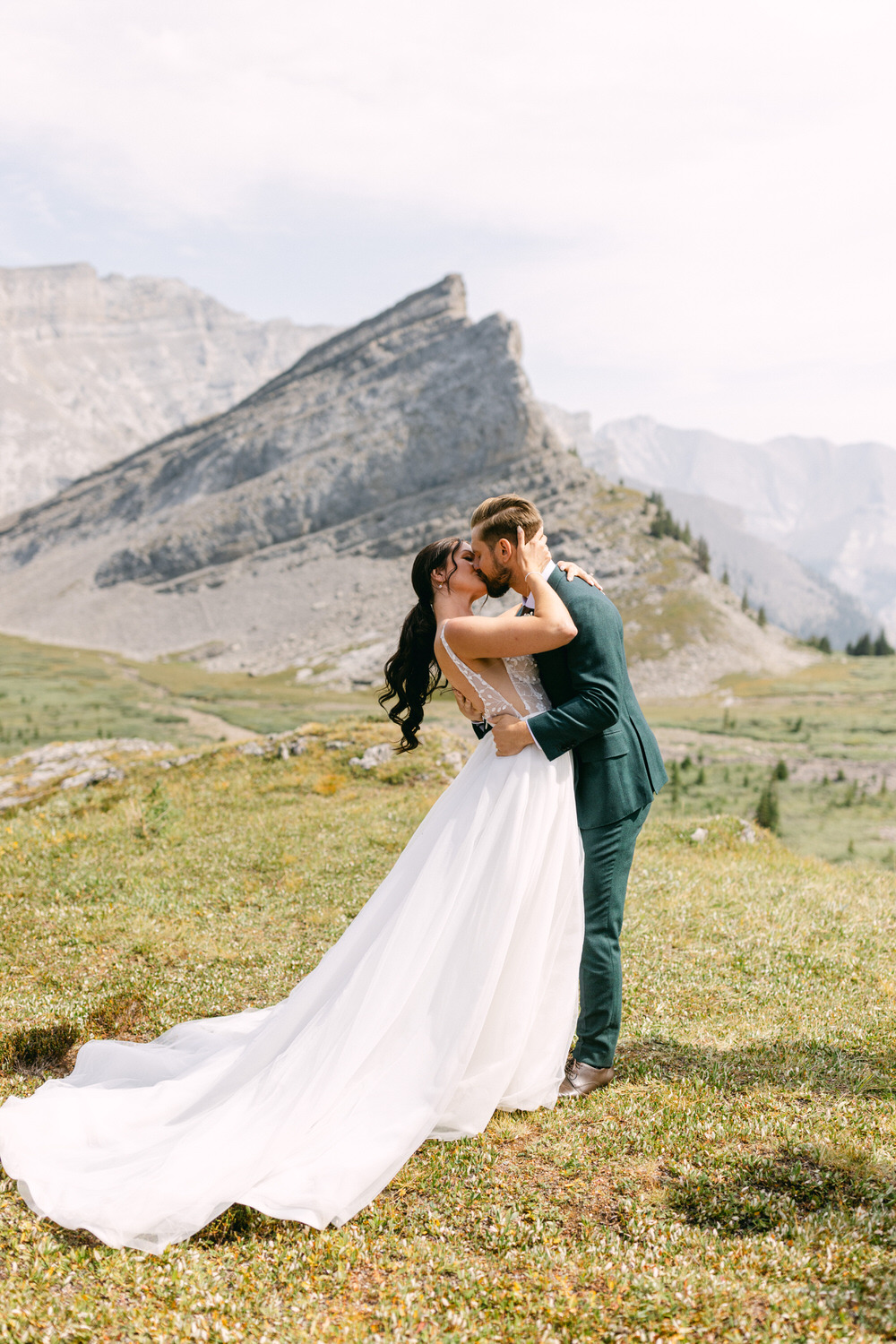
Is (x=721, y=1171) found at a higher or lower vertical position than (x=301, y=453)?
lower

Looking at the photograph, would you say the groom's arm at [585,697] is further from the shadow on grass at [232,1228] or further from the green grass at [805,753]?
the green grass at [805,753]

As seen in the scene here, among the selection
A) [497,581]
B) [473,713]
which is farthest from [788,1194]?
[497,581]

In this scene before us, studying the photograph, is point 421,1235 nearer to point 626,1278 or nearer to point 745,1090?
point 626,1278

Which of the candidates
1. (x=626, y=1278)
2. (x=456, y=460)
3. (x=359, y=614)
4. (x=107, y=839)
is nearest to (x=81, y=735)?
(x=107, y=839)

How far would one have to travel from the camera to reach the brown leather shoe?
6.89 meters

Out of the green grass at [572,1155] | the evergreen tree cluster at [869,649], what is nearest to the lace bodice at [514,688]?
the green grass at [572,1155]

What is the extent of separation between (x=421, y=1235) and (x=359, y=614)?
139378 mm

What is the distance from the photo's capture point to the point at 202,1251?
5.16m

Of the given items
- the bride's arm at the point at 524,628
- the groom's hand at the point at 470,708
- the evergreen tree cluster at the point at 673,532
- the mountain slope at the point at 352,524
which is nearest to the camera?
the bride's arm at the point at 524,628

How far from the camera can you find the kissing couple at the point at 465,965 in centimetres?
606

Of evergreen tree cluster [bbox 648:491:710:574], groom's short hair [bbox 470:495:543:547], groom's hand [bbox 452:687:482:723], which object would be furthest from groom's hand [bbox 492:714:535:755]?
evergreen tree cluster [bbox 648:491:710:574]

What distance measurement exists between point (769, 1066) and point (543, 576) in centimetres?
483

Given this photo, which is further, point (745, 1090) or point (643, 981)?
point (643, 981)

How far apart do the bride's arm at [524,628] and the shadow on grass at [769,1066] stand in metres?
3.92
